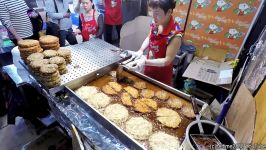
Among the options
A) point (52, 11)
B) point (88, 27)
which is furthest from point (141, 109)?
point (52, 11)

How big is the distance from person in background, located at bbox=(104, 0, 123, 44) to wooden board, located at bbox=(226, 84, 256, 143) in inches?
118

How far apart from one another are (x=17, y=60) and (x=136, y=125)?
1340mm

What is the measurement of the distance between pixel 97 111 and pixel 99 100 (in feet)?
0.71

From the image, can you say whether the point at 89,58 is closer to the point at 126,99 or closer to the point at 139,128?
the point at 126,99

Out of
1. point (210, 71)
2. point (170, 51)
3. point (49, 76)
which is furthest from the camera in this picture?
point (210, 71)

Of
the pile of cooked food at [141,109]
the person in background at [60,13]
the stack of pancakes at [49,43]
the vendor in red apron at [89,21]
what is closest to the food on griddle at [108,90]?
the pile of cooked food at [141,109]

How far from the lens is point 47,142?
76.4 inches

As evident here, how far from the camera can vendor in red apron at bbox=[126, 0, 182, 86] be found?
1.43 m

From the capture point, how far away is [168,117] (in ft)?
4.05

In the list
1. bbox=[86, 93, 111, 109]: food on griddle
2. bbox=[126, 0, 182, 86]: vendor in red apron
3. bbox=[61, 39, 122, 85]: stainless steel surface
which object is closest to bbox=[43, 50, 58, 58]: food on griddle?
bbox=[61, 39, 122, 85]: stainless steel surface

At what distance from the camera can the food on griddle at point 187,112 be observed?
1257 mm

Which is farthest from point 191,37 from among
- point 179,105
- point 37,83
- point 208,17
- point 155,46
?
point 37,83

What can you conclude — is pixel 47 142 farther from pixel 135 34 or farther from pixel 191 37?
pixel 191 37

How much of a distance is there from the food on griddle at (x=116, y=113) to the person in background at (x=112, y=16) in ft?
9.21
